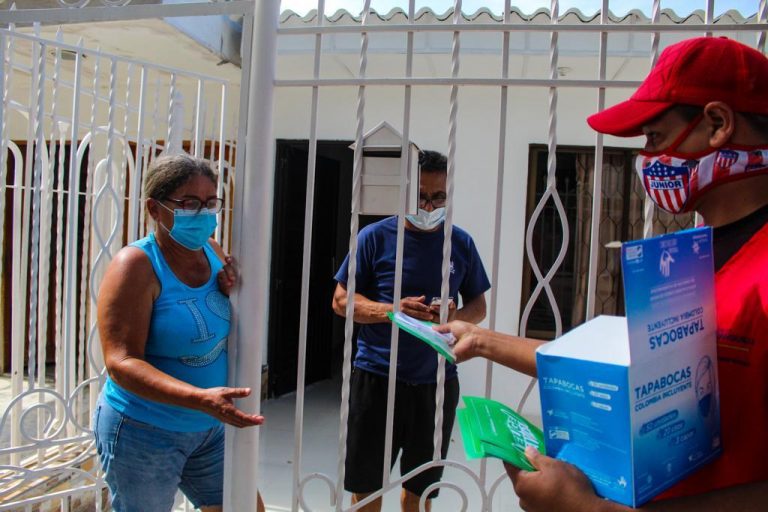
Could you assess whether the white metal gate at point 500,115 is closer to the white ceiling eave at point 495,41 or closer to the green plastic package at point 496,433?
the green plastic package at point 496,433

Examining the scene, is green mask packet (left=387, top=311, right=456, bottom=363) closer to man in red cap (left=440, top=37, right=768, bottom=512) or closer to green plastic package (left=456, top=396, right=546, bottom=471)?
green plastic package (left=456, top=396, right=546, bottom=471)

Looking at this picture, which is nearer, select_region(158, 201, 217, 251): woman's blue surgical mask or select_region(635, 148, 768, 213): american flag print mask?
select_region(635, 148, 768, 213): american flag print mask

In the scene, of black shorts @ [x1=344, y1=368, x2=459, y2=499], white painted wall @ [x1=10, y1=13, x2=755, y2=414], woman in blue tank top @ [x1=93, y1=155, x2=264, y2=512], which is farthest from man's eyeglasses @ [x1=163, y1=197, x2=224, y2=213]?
white painted wall @ [x1=10, y1=13, x2=755, y2=414]

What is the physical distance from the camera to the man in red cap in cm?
86

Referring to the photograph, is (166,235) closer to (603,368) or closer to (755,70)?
(603,368)

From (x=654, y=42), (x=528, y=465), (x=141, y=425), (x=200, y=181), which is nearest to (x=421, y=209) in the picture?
(x=200, y=181)

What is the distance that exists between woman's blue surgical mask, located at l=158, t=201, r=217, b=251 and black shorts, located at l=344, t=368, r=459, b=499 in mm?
973

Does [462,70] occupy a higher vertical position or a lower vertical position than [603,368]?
higher

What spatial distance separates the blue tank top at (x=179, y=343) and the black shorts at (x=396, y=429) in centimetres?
80

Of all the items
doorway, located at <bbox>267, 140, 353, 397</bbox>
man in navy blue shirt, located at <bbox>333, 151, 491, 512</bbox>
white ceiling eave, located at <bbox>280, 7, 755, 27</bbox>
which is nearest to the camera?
man in navy blue shirt, located at <bbox>333, 151, 491, 512</bbox>

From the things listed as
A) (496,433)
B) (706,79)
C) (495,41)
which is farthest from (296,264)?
(706,79)

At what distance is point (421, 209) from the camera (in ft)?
7.65

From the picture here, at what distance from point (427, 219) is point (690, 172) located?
136cm

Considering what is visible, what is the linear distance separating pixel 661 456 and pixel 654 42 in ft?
3.43
